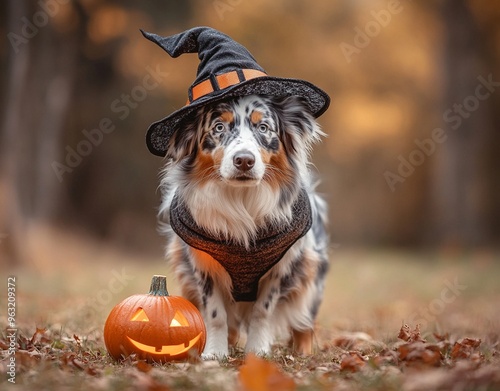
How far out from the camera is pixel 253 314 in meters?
4.36

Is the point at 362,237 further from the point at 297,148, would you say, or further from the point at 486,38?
the point at 297,148

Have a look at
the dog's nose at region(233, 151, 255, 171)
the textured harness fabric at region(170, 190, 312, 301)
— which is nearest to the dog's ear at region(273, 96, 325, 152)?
the textured harness fabric at region(170, 190, 312, 301)

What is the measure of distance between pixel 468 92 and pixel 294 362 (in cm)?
1221

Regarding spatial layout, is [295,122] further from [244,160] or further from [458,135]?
[458,135]

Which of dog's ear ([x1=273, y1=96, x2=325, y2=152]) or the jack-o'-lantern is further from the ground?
dog's ear ([x1=273, y1=96, x2=325, y2=152])

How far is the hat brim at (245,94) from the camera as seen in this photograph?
151 inches

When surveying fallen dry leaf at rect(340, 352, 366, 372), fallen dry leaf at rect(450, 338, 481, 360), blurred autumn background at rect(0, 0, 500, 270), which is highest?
blurred autumn background at rect(0, 0, 500, 270)

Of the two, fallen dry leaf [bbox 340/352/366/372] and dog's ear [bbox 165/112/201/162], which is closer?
fallen dry leaf [bbox 340/352/366/372]

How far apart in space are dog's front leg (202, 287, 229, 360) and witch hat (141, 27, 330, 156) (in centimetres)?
101

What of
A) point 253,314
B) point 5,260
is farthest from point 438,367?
point 5,260

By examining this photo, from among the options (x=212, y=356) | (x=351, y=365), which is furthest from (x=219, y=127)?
(x=351, y=365)

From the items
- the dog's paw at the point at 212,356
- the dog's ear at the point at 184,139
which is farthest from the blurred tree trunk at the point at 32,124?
the dog's paw at the point at 212,356

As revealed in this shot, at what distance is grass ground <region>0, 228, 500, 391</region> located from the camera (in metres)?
2.73

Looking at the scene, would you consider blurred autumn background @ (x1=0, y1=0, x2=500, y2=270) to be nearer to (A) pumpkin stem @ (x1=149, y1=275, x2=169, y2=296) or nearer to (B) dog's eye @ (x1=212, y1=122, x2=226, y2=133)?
(A) pumpkin stem @ (x1=149, y1=275, x2=169, y2=296)
